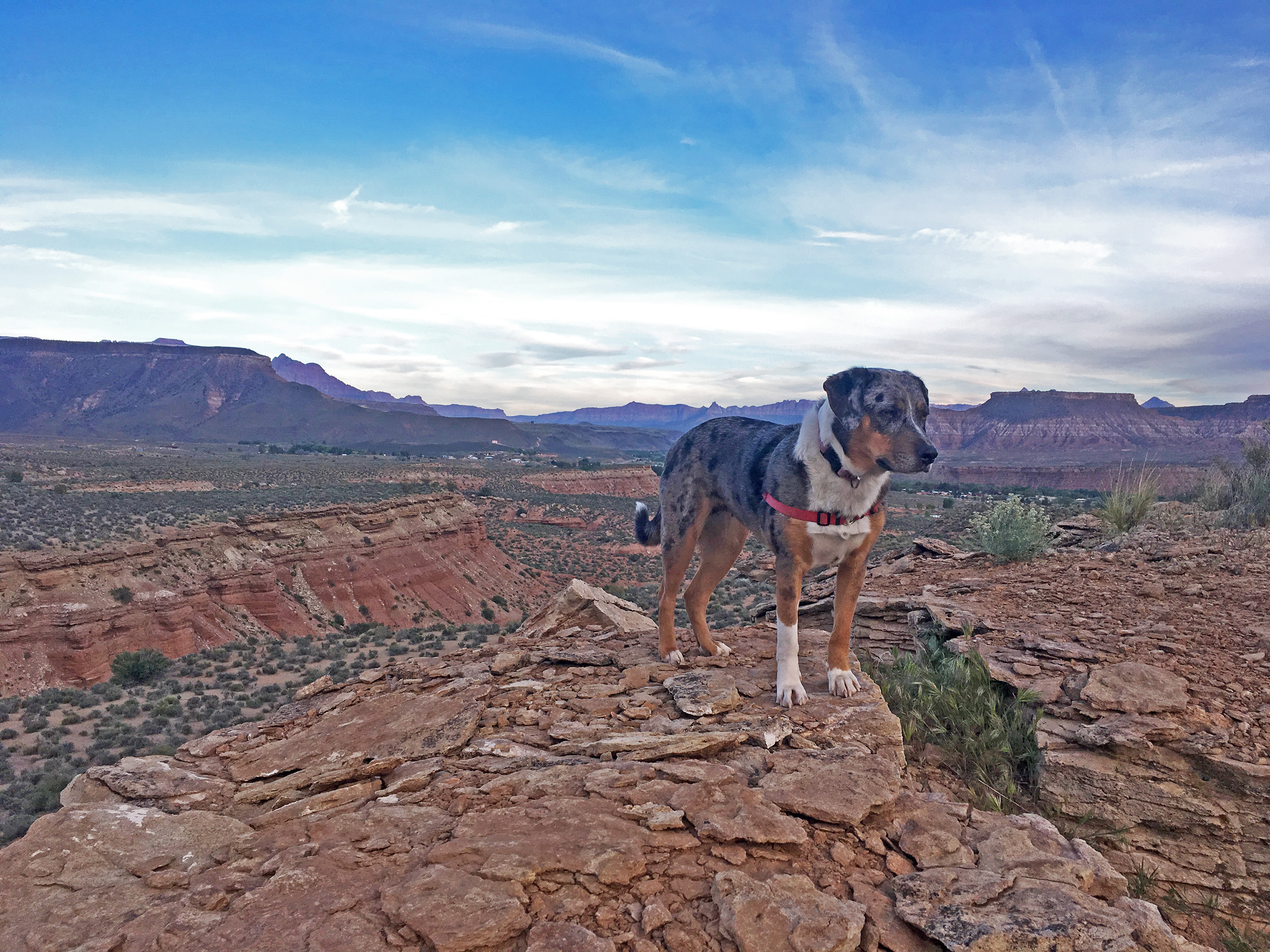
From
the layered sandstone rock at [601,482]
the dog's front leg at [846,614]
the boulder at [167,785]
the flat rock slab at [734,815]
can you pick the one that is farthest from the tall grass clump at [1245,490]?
the layered sandstone rock at [601,482]

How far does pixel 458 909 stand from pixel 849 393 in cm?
298

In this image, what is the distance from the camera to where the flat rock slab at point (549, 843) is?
8.32 ft

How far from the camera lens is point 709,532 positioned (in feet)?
17.8

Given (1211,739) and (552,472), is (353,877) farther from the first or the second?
(552,472)

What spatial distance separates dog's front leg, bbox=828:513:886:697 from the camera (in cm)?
411

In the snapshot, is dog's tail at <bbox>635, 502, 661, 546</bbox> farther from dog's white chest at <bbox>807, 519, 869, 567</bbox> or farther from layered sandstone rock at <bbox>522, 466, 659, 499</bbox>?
layered sandstone rock at <bbox>522, 466, 659, 499</bbox>

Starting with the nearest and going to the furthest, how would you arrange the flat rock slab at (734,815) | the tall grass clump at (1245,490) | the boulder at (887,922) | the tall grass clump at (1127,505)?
the boulder at (887,922) < the flat rock slab at (734,815) < the tall grass clump at (1245,490) < the tall grass clump at (1127,505)

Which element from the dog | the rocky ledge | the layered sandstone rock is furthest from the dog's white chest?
the layered sandstone rock

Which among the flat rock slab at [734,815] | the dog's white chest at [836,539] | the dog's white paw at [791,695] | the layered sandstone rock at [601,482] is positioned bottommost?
the layered sandstone rock at [601,482]

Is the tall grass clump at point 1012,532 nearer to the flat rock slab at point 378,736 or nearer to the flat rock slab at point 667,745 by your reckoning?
the flat rock slab at point 667,745

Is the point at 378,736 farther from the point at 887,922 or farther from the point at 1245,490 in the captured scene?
the point at 1245,490

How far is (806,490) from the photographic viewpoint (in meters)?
3.92

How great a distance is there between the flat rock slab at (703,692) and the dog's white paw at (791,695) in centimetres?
26

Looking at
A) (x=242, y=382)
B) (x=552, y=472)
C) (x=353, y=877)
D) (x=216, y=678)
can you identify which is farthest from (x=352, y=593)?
(x=242, y=382)
